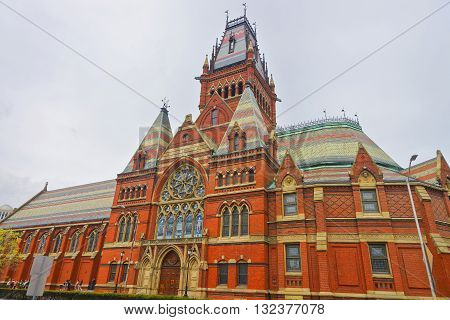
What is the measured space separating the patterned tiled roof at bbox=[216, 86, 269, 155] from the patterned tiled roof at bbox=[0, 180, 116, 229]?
22.4 meters

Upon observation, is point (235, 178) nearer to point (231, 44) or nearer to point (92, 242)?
point (92, 242)

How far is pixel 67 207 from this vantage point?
50781 millimetres

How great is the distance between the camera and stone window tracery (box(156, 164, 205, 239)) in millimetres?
28884

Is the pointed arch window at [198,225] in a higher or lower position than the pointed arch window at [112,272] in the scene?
higher

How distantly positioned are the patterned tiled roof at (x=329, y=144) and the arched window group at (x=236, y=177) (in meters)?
4.59

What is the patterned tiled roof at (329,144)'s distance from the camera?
28188 millimetres

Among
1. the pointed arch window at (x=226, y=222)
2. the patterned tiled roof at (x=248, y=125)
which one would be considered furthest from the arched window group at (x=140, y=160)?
the pointed arch window at (x=226, y=222)

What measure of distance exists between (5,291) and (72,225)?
1634cm

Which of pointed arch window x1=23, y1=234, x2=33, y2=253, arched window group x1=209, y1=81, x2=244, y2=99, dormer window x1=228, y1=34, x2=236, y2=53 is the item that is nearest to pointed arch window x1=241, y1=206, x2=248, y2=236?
arched window group x1=209, y1=81, x2=244, y2=99

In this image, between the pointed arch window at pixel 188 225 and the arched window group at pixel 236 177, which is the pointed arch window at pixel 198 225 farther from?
the arched window group at pixel 236 177

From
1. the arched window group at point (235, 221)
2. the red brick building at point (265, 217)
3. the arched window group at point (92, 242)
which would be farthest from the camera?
the arched window group at point (92, 242)

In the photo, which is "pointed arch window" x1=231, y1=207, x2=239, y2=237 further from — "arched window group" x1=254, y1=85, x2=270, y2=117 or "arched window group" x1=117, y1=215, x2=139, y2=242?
"arched window group" x1=254, y1=85, x2=270, y2=117

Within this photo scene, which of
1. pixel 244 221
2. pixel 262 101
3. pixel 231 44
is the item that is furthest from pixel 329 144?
pixel 231 44

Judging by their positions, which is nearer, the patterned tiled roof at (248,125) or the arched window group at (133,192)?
the patterned tiled roof at (248,125)
